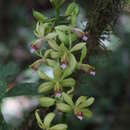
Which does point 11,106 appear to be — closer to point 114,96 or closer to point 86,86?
point 114,96

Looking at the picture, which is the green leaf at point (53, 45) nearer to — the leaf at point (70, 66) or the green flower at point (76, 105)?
the leaf at point (70, 66)

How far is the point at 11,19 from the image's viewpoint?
4.37 m

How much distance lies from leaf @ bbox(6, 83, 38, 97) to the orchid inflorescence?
0.18 m

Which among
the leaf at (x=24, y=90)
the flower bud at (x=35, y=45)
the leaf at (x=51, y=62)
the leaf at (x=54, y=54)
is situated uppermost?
the flower bud at (x=35, y=45)

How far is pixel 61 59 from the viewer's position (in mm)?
1541

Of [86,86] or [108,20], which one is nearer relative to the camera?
[108,20]

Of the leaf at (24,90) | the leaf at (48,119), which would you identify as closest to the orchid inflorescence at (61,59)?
the leaf at (48,119)

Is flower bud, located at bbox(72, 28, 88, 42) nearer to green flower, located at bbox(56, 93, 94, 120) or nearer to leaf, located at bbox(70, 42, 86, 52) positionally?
leaf, located at bbox(70, 42, 86, 52)

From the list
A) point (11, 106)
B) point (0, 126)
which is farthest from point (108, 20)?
point (11, 106)

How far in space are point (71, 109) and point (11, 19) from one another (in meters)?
2.88

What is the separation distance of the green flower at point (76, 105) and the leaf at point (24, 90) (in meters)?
0.25

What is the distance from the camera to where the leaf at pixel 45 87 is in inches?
63.2

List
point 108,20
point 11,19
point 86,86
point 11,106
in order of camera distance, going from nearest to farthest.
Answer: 1. point 108,20
2. point 86,86
3. point 11,106
4. point 11,19

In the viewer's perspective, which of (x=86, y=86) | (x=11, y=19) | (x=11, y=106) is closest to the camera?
(x=86, y=86)
